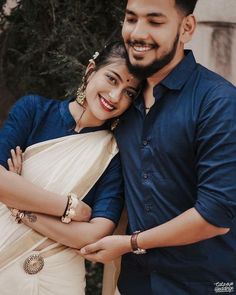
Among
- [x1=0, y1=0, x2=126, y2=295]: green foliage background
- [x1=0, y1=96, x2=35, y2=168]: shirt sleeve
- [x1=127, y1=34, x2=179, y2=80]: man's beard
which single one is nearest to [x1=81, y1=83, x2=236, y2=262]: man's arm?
[x1=127, y1=34, x2=179, y2=80]: man's beard

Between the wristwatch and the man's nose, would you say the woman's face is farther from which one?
the wristwatch

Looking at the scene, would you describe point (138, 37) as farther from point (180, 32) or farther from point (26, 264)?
point (26, 264)

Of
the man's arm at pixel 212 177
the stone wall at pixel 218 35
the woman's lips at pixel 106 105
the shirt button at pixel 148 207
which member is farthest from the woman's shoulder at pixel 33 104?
the stone wall at pixel 218 35

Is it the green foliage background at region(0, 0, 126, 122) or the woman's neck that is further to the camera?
the green foliage background at region(0, 0, 126, 122)

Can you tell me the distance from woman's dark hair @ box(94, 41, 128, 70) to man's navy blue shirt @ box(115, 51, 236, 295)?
0.20 m

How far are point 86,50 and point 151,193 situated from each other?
1.50m

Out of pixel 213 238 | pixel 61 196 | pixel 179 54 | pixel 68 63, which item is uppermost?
pixel 179 54

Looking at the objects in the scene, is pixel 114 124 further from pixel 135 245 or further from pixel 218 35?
pixel 218 35

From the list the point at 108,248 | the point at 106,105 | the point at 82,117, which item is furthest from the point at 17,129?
the point at 108,248

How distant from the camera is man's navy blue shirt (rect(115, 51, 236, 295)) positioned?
1.78 metres

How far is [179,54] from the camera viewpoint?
2004 mm

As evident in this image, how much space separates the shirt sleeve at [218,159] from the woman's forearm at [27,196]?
0.58m

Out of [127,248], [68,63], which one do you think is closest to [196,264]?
[127,248]

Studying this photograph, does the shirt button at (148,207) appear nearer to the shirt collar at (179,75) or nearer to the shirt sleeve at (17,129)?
the shirt collar at (179,75)
